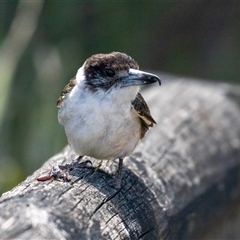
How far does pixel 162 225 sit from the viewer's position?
4055mm

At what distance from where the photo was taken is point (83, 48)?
8320 mm

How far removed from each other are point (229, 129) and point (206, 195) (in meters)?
1.08

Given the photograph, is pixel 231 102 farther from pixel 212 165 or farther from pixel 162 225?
pixel 162 225

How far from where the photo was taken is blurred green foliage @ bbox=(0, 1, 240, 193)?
258 inches

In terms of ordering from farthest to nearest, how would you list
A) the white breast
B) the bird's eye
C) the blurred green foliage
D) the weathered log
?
the blurred green foliage → the bird's eye → the white breast → the weathered log

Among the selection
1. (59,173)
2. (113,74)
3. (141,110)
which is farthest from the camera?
(141,110)

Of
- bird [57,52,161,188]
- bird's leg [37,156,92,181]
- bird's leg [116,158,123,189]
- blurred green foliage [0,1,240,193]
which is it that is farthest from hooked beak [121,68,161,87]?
blurred green foliage [0,1,240,193]

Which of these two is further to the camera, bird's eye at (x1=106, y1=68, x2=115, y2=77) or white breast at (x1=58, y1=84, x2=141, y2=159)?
bird's eye at (x1=106, y1=68, x2=115, y2=77)

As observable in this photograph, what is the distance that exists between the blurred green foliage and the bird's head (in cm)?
195

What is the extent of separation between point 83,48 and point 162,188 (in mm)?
4138

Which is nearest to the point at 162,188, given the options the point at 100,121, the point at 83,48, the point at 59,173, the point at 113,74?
the point at 100,121

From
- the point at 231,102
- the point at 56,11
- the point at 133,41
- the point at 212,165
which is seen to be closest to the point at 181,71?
the point at 133,41

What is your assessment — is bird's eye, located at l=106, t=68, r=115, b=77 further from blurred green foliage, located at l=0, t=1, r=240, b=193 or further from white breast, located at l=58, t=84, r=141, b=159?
blurred green foliage, located at l=0, t=1, r=240, b=193

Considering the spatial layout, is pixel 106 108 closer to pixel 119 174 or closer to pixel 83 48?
pixel 119 174
